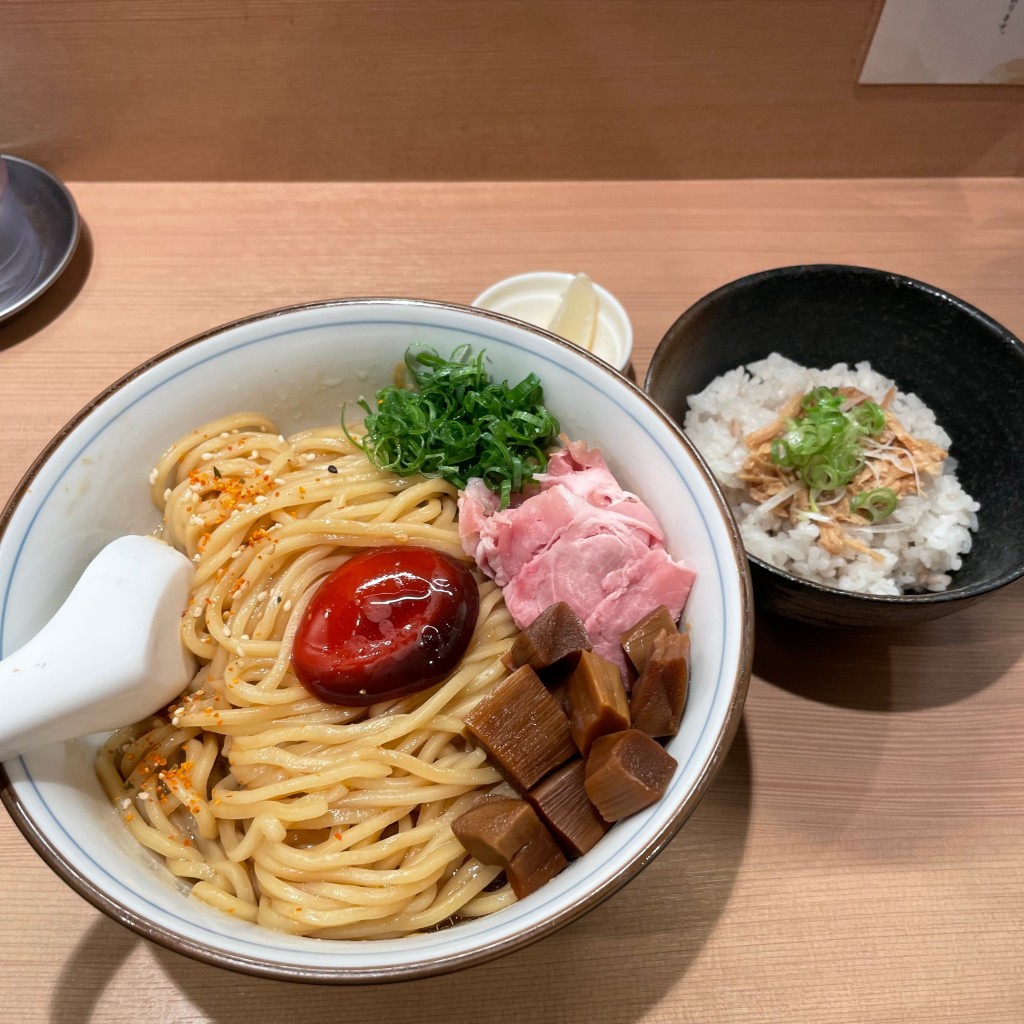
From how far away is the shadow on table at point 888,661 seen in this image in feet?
6.15

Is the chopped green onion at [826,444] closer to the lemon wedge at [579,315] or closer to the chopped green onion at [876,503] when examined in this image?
the chopped green onion at [876,503]

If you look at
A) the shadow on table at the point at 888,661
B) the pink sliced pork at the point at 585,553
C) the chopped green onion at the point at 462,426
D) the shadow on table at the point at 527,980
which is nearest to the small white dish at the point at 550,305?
the chopped green onion at the point at 462,426

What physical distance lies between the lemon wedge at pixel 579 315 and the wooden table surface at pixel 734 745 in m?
0.21

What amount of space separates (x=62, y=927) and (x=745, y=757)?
1.48 m

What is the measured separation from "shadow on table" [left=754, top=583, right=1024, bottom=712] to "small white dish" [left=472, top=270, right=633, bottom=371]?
0.92m

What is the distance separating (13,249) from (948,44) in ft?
9.69

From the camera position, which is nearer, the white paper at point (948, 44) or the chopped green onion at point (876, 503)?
the chopped green onion at point (876, 503)

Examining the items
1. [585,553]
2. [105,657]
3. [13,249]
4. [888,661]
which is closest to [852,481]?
[888,661]

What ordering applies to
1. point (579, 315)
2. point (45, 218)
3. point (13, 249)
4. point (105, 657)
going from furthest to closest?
point (45, 218)
point (13, 249)
point (579, 315)
point (105, 657)

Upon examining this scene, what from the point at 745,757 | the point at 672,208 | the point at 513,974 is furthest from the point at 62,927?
the point at 672,208

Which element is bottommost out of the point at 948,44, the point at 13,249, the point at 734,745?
the point at 734,745

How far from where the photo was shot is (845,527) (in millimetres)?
1951

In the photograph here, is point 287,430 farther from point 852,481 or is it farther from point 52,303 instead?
point 852,481

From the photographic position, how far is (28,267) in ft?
8.07
